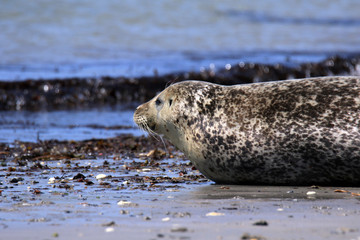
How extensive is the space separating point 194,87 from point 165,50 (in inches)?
546

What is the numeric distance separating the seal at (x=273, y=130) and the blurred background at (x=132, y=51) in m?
3.61

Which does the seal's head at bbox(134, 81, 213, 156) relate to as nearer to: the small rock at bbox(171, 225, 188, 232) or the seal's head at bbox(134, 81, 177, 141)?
the seal's head at bbox(134, 81, 177, 141)

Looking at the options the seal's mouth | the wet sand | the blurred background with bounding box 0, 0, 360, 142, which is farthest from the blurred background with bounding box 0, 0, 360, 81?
the wet sand

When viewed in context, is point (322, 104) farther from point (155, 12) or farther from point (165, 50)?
point (155, 12)

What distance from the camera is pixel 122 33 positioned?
23062 millimetres

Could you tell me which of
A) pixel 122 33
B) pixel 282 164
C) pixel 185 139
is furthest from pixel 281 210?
pixel 122 33

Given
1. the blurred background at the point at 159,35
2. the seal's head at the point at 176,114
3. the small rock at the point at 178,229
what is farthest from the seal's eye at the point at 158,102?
the blurred background at the point at 159,35

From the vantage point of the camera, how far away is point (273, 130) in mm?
5543

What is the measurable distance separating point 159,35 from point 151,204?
1850 centimetres

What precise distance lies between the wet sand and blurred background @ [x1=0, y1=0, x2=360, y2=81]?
886 cm

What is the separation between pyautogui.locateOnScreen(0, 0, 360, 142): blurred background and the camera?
42.0 feet

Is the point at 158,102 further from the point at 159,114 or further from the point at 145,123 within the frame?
the point at 145,123

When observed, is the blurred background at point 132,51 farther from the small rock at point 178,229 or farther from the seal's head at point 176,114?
the small rock at point 178,229

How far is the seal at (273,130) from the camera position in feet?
17.5
